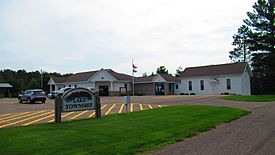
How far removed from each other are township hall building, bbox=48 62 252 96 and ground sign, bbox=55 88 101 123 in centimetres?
3550

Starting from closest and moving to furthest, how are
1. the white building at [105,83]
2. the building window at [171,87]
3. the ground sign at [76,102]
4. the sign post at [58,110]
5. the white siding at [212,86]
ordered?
the sign post at [58,110] → the ground sign at [76,102] → the white siding at [212,86] → the white building at [105,83] → the building window at [171,87]

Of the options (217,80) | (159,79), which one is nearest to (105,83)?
(159,79)

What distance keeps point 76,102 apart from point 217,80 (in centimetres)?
3853

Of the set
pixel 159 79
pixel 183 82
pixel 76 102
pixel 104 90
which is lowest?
pixel 76 102

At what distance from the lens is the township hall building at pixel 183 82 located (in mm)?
48094

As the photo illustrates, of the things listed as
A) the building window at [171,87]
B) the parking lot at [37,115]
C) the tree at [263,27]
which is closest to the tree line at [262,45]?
the tree at [263,27]

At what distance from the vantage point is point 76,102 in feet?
47.1

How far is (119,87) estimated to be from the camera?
54.6m

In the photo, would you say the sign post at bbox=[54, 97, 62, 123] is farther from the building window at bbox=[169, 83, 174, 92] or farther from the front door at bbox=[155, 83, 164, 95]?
the building window at bbox=[169, 83, 174, 92]

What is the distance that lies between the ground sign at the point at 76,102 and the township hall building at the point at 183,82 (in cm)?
3550

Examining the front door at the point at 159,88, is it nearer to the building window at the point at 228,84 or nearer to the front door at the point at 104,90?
the front door at the point at 104,90

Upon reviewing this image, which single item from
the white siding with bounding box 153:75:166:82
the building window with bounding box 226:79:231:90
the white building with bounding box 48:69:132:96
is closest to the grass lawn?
the building window with bounding box 226:79:231:90

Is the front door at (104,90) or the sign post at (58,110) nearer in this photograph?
the sign post at (58,110)

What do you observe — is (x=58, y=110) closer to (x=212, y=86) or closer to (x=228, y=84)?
(x=228, y=84)
